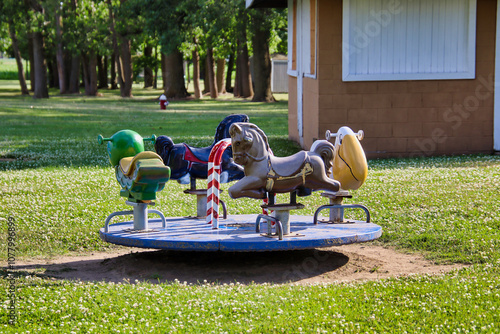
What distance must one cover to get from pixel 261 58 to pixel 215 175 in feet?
120

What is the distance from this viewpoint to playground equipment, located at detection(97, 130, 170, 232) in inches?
316

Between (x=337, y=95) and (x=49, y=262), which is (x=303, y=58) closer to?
(x=337, y=95)

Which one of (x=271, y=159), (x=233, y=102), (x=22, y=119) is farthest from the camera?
(x=233, y=102)

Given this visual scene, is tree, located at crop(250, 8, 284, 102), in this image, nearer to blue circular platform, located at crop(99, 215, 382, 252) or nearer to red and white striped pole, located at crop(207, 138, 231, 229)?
blue circular platform, located at crop(99, 215, 382, 252)

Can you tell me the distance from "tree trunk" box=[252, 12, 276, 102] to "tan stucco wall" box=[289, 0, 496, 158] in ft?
81.7

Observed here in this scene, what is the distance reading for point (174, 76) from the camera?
47594mm

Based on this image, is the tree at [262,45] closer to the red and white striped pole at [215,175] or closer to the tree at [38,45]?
the tree at [38,45]

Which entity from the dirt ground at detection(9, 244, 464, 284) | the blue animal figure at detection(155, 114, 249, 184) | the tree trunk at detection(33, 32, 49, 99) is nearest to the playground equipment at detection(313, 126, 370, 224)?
the dirt ground at detection(9, 244, 464, 284)

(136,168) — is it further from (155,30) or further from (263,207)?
(155,30)

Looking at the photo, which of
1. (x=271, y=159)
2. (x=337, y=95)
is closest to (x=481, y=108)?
(x=337, y=95)

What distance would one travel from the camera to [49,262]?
29.2 ft

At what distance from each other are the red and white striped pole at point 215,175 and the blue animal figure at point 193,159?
503 millimetres

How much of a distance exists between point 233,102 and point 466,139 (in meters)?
30.3

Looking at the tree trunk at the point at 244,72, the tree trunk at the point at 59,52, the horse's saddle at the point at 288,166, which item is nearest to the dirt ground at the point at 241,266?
the horse's saddle at the point at 288,166
